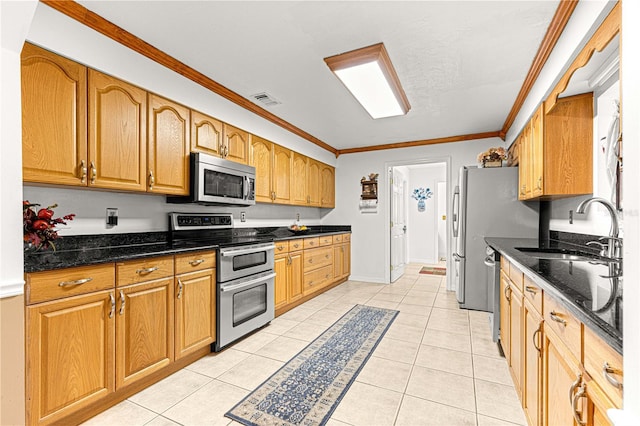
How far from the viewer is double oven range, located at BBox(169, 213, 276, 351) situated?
98.8 inches

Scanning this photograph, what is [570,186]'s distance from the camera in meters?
2.39

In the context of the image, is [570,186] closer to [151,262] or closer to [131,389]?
[151,262]

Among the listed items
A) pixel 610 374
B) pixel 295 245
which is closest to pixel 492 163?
pixel 295 245

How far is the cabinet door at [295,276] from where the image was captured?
11.9 feet

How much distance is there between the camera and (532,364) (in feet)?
4.86

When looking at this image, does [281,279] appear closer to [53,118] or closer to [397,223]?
[53,118]

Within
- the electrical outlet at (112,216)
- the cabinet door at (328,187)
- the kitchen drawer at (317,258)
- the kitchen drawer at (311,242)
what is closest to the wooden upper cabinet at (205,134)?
the electrical outlet at (112,216)

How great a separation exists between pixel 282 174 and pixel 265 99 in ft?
3.59

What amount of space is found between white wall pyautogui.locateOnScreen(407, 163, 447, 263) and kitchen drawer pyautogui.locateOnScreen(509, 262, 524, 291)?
18.4 feet

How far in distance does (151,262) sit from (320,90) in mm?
2149

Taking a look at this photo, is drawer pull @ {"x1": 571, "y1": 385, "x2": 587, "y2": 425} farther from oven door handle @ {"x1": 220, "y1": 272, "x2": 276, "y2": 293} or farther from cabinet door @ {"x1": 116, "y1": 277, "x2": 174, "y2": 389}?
oven door handle @ {"x1": 220, "y1": 272, "x2": 276, "y2": 293}


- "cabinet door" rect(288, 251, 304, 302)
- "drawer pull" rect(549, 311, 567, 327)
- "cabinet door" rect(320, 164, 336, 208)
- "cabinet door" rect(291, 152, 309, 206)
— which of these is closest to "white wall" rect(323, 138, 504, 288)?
"cabinet door" rect(320, 164, 336, 208)

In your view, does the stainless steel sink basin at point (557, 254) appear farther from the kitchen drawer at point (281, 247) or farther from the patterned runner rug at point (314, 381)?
the kitchen drawer at point (281, 247)

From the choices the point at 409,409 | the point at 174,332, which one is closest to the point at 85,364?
the point at 174,332
